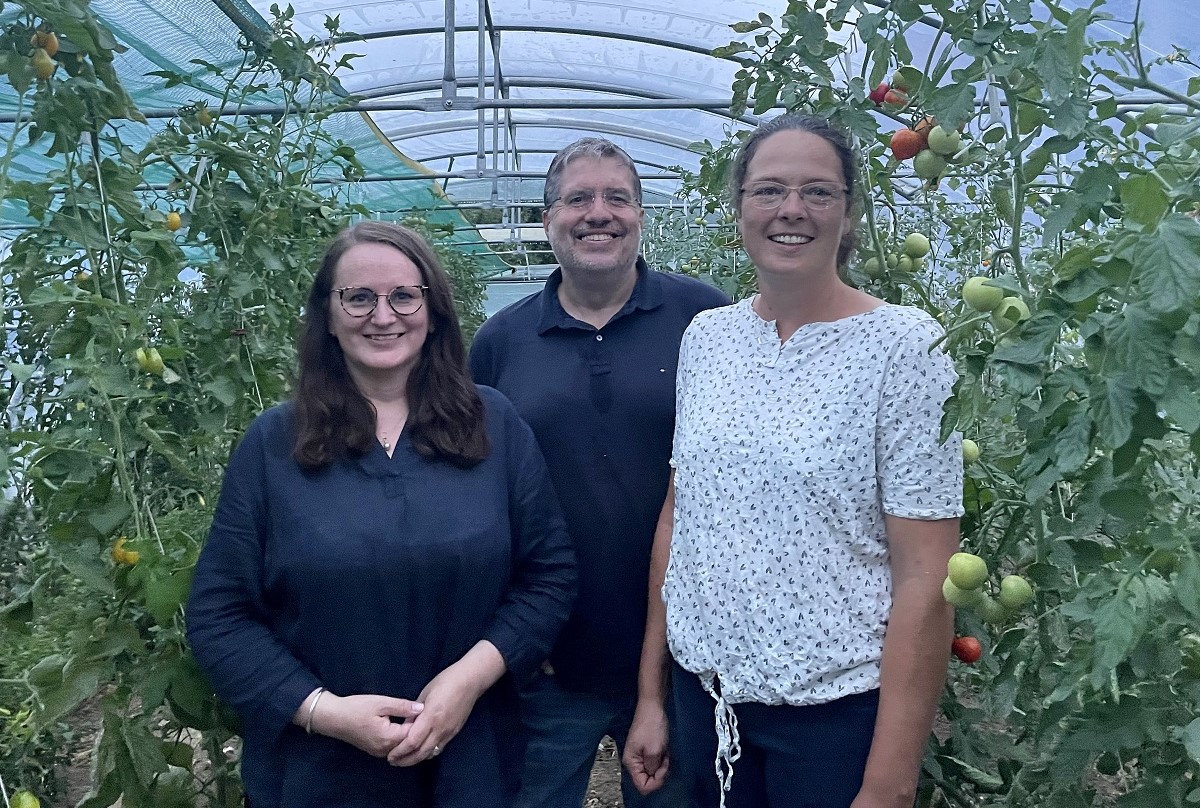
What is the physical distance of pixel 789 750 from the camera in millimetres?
1528

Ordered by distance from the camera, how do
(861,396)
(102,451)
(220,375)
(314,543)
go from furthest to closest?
(220,375) → (102,451) → (314,543) → (861,396)

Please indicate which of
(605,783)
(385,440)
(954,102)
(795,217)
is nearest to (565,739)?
(385,440)

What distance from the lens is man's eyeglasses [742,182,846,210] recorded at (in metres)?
1.51

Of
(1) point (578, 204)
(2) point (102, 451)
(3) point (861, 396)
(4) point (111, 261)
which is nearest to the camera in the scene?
(3) point (861, 396)

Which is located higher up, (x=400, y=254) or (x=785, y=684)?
(x=400, y=254)

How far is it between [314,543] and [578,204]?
2.69 feet

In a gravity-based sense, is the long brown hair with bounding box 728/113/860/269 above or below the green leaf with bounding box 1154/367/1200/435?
above

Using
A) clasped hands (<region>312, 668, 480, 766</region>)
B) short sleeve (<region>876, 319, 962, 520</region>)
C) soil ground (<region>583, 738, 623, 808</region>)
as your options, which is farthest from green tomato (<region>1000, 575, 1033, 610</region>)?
soil ground (<region>583, 738, 623, 808</region>)

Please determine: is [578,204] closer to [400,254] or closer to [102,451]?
[400,254]

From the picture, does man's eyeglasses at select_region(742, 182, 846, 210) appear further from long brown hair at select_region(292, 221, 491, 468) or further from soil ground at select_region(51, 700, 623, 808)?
soil ground at select_region(51, 700, 623, 808)

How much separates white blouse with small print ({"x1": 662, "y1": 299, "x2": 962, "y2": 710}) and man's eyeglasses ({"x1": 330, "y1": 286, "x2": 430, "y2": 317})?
0.52 meters

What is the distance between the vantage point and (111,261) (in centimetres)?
186

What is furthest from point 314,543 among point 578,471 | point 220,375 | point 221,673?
point 220,375

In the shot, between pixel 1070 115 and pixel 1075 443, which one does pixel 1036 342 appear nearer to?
pixel 1075 443
